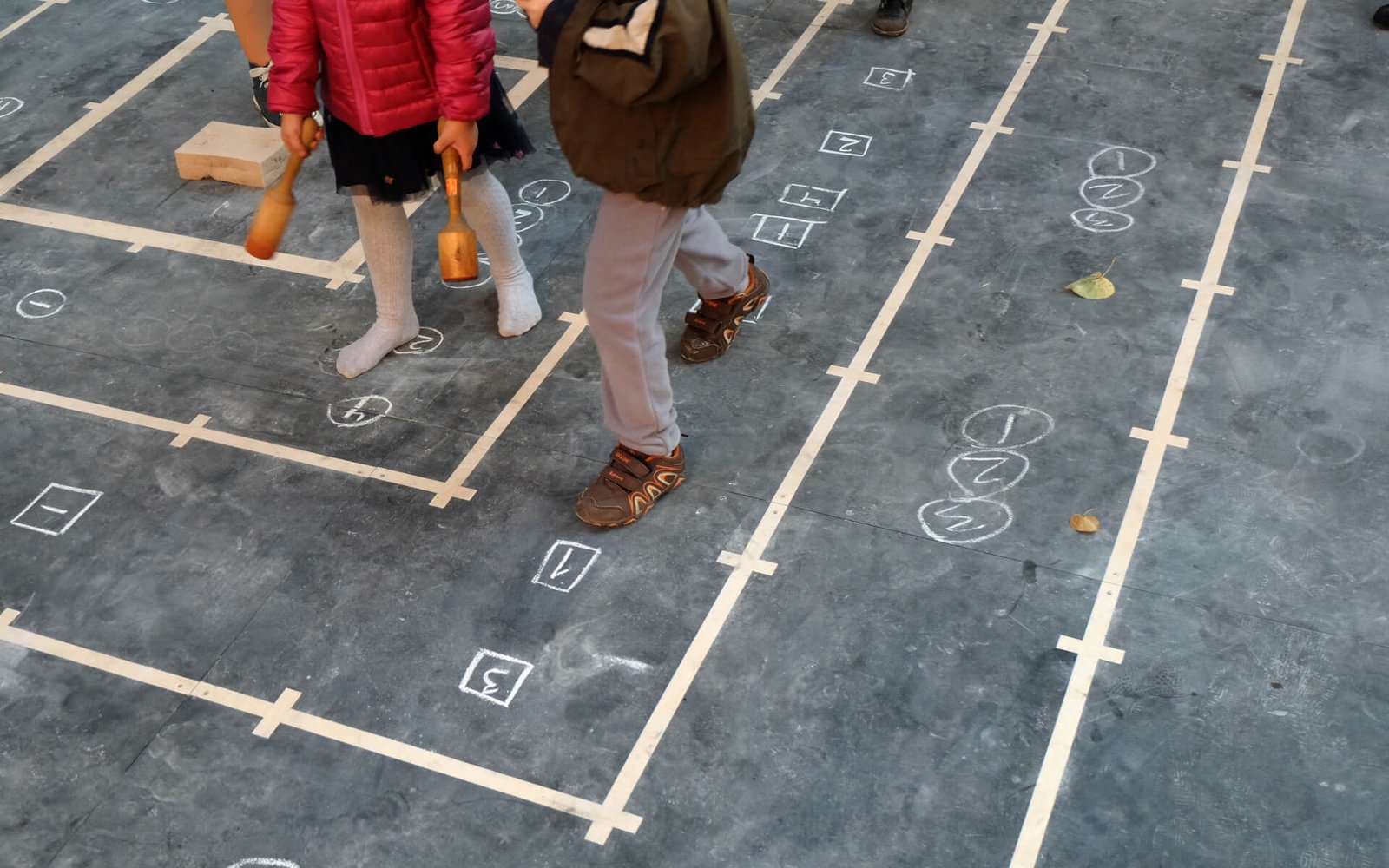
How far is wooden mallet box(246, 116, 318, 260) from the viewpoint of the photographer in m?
3.78

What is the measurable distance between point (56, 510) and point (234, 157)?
1.78 meters

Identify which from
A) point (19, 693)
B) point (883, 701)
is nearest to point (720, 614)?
point (883, 701)

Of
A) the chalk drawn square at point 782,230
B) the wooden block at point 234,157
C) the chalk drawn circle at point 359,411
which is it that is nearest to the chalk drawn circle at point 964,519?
the chalk drawn square at point 782,230

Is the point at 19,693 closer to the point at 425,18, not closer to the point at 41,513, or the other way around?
the point at 41,513

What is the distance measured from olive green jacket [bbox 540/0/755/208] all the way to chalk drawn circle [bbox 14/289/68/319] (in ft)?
7.70

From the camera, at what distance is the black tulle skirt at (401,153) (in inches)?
154

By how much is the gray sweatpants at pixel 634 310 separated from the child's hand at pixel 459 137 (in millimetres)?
532

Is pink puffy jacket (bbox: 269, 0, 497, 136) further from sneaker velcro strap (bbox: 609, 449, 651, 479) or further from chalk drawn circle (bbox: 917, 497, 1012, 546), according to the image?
chalk drawn circle (bbox: 917, 497, 1012, 546)

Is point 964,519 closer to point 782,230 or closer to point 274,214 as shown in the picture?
point 782,230

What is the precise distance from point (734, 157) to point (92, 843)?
2097mm

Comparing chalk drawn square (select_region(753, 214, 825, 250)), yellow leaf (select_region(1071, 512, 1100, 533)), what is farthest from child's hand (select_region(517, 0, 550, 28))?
yellow leaf (select_region(1071, 512, 1100, 533))

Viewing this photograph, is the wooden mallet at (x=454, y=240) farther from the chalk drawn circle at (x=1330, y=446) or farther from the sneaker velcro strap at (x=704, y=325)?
the chalk drawn circle at (x=1330, y=446)

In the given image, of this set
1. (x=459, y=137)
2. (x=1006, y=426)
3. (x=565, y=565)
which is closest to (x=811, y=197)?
(x=1006, y=426)

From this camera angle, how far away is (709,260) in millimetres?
4004
